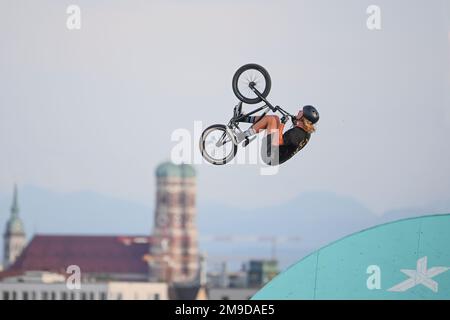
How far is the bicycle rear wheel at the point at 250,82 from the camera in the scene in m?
34.7

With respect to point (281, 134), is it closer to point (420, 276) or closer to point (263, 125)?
point (263, 125)

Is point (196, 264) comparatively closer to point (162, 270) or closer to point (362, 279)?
point (162, 270)

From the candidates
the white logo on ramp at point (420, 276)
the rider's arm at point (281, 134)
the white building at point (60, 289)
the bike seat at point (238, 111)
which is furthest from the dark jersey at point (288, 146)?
the white building at point (60, 289)

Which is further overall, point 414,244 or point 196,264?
point 196,264

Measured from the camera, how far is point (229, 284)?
5238cm

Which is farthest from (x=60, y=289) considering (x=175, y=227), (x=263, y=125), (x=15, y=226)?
(x=263, y=125)

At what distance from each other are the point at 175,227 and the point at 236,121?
1168 centimetres

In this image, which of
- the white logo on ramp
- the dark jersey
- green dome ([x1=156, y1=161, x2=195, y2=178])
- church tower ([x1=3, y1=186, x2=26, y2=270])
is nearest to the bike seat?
the dark jersey

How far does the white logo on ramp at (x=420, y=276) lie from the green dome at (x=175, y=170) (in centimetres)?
644

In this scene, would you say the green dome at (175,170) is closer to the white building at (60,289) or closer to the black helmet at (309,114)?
the black helmet at (309,114)

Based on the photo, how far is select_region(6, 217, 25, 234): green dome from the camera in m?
39.6

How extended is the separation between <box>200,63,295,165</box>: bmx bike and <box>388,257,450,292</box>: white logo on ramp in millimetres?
Answer: 5082
